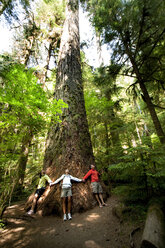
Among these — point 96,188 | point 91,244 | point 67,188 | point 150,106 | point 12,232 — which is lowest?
point 91,244

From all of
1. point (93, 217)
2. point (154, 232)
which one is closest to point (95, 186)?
point (93, 217)

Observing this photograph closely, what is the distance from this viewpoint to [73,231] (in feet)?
8.37

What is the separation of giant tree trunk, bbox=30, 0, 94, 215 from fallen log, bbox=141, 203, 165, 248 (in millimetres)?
1848

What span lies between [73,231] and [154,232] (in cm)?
170

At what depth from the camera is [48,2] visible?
889 cm

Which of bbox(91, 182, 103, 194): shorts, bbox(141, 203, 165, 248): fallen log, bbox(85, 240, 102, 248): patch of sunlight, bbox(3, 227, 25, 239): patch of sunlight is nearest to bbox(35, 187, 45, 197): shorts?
bbox(3, 227, 25, 239): patch of sunlight

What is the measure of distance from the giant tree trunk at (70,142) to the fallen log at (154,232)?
1.85m

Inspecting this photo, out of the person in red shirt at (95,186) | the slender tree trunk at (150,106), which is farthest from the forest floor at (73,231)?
the slender tree trunk at (150,106)

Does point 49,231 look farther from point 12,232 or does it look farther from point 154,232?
point 154,232

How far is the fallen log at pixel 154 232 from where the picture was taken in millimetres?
1538

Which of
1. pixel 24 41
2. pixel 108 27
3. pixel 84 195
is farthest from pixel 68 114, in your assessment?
pixel 24 41

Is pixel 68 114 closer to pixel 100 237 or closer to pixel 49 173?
pixel 49 173

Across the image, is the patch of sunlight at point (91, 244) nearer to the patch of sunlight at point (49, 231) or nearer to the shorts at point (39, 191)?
→ the patch of sunlight at point (49, 231)

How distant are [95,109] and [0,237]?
699 centimetres
